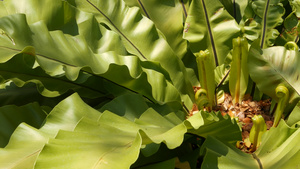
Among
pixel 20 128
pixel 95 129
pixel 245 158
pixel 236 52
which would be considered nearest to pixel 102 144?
pixel 95 129

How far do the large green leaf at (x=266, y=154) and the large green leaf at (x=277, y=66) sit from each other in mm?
327

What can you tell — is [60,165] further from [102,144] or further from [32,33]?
[32,33]

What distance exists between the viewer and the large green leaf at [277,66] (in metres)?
1.27

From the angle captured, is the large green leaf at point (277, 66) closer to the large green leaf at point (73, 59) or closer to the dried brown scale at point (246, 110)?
the dried brown scale at point (246, 110)

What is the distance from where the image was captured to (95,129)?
867 mm

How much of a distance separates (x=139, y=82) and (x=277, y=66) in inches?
18.5

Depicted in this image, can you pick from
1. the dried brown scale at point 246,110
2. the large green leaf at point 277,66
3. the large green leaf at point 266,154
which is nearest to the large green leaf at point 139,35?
the dried brown scale at point 246,110

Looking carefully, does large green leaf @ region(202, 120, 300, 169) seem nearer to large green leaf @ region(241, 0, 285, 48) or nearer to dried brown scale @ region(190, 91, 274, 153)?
dried brown scale @ region(190, 91, 274, 153)

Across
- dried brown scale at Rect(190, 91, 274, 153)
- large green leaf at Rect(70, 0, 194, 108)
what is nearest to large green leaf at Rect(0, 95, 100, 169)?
large green leaf at Rect(70, 0, 194, 108)

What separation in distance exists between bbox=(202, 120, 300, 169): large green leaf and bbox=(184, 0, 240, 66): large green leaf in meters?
0.62

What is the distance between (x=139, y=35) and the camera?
141 cm

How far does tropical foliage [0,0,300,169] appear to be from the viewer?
2.84 feet

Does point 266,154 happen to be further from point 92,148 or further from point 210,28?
point 210,28

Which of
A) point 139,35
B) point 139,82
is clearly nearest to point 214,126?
point 139,82
